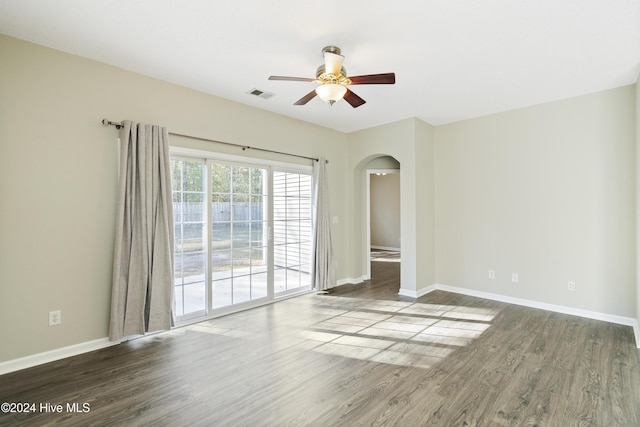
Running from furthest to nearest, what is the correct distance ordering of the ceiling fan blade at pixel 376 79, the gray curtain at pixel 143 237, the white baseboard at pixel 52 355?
the gray curtain at pixel 143 237 < the white baseboard at pixel 52 355 < the ceiling fan blade at pixel 376 79

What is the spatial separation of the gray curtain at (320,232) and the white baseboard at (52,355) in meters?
2.82

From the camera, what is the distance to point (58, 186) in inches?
110

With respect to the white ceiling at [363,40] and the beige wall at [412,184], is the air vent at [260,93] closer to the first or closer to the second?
the white ceiling at [363,40]

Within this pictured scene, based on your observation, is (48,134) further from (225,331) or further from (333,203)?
(333,203)

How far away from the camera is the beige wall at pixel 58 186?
8.43 feet

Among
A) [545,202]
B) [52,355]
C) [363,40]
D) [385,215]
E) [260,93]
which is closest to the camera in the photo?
[363,40]

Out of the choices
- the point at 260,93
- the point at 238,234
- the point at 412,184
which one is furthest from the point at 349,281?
the point at 260,93

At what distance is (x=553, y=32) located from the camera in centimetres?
249

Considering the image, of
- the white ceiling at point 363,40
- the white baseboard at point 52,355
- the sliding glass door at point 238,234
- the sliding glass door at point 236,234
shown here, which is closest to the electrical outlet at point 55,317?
the white baseboard at point 52,355

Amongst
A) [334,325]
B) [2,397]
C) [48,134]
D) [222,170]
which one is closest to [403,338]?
[334,325]

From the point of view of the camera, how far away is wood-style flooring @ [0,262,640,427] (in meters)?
2.04

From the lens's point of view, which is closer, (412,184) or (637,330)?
(637,330)

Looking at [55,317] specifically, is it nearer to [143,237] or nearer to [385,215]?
[143,237]

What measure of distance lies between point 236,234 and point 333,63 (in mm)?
2565
